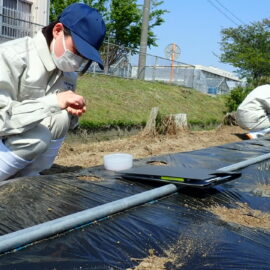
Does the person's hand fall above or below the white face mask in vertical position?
below

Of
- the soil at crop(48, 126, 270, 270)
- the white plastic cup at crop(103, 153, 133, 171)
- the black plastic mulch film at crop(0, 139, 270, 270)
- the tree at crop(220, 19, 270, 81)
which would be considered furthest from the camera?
the tree at crop(220, 19, 270, 81)

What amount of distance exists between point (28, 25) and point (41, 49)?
8.93m

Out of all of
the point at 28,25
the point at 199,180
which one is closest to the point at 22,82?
the point at 199,180

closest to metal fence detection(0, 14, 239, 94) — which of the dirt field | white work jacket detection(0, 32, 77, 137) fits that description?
the dirt field

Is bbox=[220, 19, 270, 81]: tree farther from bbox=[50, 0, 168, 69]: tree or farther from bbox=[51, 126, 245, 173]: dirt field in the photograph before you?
bbox=[51, 126, 245, 173]: dirt field

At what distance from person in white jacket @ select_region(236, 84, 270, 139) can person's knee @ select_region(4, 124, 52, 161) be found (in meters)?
5.02

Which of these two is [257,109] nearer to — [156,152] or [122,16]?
[156,152]

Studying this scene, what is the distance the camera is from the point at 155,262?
4.73 ft

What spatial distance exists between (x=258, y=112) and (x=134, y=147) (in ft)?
7.96

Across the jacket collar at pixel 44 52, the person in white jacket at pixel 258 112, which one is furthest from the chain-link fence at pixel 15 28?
the jacket collar at pixel 44 52

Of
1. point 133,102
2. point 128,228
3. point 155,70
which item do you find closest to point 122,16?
point 155,70

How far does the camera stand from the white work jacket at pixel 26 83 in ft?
7.54

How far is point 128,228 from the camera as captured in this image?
171 centimetres

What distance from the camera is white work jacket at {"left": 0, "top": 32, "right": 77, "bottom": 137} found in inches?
90.5
